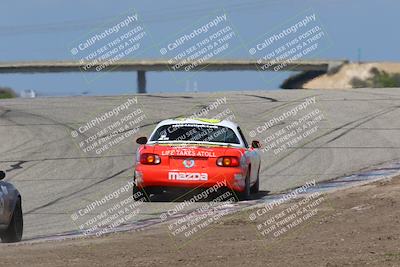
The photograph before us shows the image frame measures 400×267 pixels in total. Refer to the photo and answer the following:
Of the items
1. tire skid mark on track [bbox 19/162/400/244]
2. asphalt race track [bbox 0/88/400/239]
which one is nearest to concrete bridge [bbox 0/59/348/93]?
asphalt race track [bbox 0/88/400/239]

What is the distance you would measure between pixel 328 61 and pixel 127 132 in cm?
5922

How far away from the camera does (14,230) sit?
1255 centimetres

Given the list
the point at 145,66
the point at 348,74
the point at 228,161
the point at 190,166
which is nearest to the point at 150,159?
the point at 190,166

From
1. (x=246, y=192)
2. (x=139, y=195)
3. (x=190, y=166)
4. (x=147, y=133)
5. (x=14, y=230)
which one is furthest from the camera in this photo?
(x=147, y=133)

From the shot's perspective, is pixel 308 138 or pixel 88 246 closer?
pixel 88 246

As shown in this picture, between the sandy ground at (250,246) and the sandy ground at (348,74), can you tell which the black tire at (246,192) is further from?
the sandy ground at (348,74)

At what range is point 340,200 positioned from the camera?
14.5 m

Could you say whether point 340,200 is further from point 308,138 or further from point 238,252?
point 308,138

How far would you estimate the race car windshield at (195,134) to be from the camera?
16.9 meters

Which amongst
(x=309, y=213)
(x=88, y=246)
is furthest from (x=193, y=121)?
(x=88, y=246)

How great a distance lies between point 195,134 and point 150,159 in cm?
89

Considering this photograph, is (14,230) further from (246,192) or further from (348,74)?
(348,74)

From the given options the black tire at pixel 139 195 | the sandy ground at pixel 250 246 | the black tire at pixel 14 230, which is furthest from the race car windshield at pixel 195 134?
the black tire at pixel 14 230

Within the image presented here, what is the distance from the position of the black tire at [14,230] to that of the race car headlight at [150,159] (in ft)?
12.7
